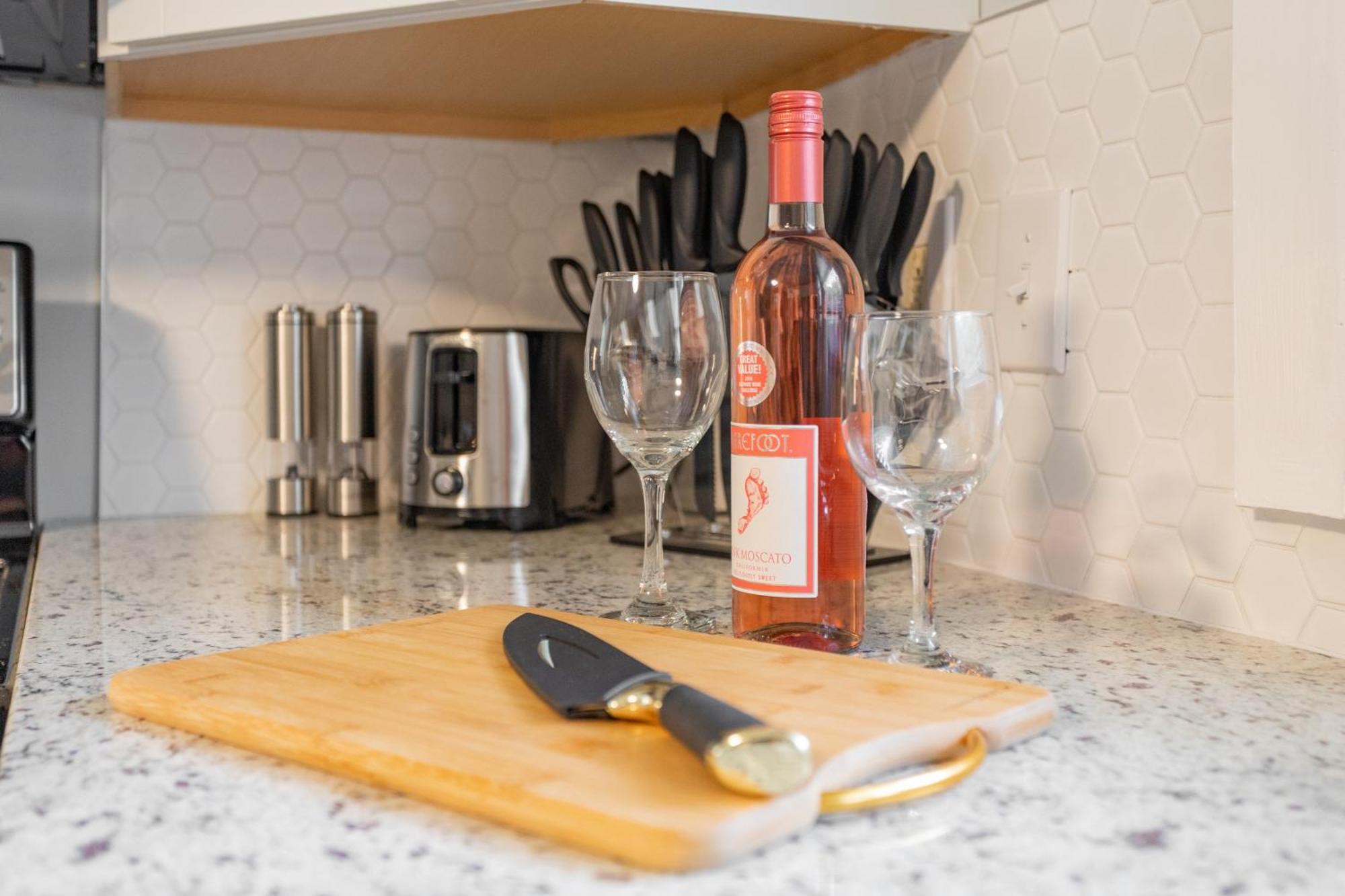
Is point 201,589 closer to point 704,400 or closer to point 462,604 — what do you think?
point 462,604

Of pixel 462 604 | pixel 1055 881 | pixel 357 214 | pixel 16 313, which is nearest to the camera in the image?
pixel 1055 881

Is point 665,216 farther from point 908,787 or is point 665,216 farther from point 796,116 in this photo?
point 908,787

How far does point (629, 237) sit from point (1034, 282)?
0.48 meters

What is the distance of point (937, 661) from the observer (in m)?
0.71

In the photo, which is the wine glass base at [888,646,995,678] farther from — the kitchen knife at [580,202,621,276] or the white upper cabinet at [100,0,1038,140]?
the kitchen knife at [580,202,621,276]

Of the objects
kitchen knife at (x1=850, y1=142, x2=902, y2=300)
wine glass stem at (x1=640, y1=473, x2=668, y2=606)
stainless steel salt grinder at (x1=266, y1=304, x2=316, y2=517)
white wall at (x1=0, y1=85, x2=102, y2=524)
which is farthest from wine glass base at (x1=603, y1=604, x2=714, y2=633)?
white wall at (x1=0, y1=85, x2=102, y2=524)

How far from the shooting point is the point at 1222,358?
32.6 inches

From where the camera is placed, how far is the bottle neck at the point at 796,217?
29.1 inches

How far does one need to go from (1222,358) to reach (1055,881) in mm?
507

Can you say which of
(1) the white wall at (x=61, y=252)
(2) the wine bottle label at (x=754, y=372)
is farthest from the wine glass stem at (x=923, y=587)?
(1) the white wall at (x=61, y=252)

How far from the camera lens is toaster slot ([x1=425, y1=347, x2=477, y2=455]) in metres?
1.36

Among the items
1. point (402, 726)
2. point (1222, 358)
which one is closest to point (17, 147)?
point (402, 726)

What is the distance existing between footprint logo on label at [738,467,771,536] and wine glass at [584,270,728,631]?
0.28 ft

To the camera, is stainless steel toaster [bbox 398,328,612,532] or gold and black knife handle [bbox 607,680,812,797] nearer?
gold and black knife handle [bbox 607,680,812,797]
